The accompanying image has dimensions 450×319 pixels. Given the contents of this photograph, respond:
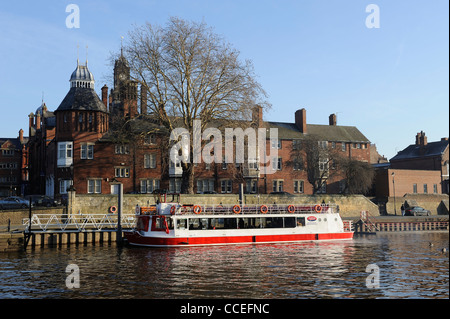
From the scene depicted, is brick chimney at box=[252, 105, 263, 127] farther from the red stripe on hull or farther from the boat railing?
the red stripe on hull

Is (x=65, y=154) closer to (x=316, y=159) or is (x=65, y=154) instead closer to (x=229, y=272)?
(x=316, y=159)

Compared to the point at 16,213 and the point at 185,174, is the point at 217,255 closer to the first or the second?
the point at 185,174

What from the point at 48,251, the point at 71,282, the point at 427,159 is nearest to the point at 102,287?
the point at 71,282

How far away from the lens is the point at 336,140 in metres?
76.9

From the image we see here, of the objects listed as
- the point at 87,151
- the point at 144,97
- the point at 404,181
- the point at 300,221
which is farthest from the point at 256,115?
the point at 404,181

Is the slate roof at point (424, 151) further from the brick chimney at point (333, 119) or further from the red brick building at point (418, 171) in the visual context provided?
the brick chimney at point (333, 119)

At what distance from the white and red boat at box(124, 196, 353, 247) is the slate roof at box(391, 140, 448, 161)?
153ft

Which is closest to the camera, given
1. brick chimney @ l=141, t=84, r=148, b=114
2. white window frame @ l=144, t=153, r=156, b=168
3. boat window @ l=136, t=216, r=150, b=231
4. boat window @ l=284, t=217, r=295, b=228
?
boat window @ l=136, t=216, r=150, b=231

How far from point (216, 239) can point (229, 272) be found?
45.1ft

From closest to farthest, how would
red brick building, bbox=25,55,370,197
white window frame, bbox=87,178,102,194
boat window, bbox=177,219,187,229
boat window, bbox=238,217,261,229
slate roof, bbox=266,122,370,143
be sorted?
boat window, bbox=177,219,187,229 → boat window, bbox=238,217,261,229 → red brick building, bbox=25,55,370,197 → white window frame, bbox=87,178,102,194 → slate roof, bbox=266,122,370,143

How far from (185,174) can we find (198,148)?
11.7ft

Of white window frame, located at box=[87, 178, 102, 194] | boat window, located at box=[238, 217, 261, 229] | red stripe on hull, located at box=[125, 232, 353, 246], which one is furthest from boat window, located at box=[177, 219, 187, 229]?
white window frame, located at box=[87, 178, 102, 194]

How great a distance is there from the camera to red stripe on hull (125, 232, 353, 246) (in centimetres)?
3959

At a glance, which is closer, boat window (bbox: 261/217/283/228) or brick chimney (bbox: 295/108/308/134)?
boat window (bbox: 261/217/283/228)
